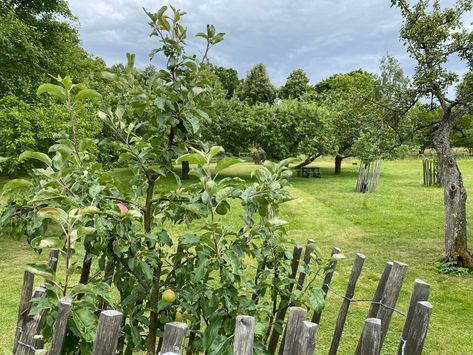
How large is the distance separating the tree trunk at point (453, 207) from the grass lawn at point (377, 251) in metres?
0.43

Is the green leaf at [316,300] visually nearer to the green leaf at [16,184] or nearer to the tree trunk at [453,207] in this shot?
the green leaf at [16,184]

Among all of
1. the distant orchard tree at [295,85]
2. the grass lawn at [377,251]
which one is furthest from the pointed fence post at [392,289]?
the distant orchard tree at [295,85]

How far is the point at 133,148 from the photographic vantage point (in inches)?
78.9

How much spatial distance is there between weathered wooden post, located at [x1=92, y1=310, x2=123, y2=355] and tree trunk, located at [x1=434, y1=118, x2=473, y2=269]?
6.98 metres

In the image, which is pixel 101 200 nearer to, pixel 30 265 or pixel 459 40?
pixel 30 265

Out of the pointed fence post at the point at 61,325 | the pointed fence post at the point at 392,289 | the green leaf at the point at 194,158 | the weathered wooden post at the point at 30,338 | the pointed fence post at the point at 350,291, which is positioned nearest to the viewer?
the pointed fence post at the point at 61,325

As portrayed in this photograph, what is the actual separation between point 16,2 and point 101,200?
16283 millimetres

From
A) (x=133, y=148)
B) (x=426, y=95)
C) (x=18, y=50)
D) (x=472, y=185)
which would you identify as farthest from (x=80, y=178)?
(x=472, y=185)

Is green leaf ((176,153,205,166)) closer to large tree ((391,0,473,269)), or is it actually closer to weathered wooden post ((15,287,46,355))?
weathered wooden post ((15,287,46,355))

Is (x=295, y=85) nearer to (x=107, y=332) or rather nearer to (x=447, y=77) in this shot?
(x=447, y=77)

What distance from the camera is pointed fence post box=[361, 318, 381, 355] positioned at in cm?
174

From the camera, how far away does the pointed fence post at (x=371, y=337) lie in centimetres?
174

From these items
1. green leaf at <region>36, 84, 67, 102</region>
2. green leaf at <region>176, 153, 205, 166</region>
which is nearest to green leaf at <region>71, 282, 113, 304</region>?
green leaf at <region>176, 153, 205, 166</region>

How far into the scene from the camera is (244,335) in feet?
4.66
